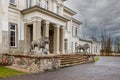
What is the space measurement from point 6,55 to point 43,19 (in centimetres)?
576

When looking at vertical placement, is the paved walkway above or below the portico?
below

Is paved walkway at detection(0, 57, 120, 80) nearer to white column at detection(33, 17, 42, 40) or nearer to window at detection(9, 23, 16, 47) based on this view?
white column at detection(33, 17, 42, 40)

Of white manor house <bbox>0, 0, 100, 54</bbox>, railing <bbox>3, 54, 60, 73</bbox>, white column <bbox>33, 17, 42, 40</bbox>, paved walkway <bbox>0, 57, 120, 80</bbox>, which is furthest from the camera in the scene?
white column <bbox>33, 17, 42, 40</bbox>

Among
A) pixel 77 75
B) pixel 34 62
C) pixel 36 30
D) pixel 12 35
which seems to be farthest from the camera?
pixel 12 35

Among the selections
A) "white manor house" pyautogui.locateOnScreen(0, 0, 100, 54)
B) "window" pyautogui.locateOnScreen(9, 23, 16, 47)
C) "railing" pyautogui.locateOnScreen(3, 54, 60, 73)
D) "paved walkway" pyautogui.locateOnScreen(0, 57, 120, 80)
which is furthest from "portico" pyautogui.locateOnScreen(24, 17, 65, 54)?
"paved walkway" pyautogui.locateOnScreen(0, 57, 120, 80)

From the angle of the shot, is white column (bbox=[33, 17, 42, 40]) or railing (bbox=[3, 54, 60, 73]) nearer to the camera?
railing (bbox=[3, 54, 60, 73])

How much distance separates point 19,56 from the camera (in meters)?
10.7

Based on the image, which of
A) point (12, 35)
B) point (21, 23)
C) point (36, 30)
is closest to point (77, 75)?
point (36, 30)

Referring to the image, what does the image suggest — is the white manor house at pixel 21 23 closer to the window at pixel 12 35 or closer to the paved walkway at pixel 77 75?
the window at pixel 12 35

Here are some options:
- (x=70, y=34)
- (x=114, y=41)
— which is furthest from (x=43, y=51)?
(x=114, y=41)

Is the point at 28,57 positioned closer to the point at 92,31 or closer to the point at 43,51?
the point at 43,51

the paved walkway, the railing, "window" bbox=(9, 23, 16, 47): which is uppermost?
"window" bbox=(9, 23, 16, 47)

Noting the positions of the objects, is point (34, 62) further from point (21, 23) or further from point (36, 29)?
point (21, 23)

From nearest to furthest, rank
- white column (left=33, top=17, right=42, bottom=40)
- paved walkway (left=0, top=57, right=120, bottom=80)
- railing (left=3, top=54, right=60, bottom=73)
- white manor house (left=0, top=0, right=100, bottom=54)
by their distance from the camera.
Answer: paved walkway (left=0, top=57, right=120, bottom=80) → railing (left=3, top=54, right=60, bottom=73) → white manor house (left=0, top=0, right=100, bottom=54) → white column (left=33, top=17, right=42, bottom=40)
